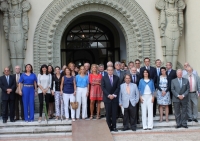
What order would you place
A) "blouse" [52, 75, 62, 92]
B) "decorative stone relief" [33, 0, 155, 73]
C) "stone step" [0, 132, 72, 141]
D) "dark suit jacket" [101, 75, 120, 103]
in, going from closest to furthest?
"stone step" [0, 132, 72, 141]
"dark suit jacket" [101, 75, 120, 103]
"blouse" [52, 75, 62, 92]
"decorative stone relief" [33, 0, 155, 73]

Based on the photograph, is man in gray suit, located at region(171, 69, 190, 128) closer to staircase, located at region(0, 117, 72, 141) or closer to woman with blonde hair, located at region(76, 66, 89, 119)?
woman with blonde hair, located at region(76, 66, 89, 119)

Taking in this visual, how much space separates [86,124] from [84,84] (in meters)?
1.14

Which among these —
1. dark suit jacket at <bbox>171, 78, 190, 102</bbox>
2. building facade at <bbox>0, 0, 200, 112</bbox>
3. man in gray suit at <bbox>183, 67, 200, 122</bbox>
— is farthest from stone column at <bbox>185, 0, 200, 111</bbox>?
dark suit jacket at <bbox>171, 78, 190, 102</bbox>

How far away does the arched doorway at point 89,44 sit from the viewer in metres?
13.1

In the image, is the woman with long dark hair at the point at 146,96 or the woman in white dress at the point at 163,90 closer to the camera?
the woman with long dark hair at the point at 146,96

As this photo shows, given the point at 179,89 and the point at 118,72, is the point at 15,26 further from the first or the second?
the point at 179,89

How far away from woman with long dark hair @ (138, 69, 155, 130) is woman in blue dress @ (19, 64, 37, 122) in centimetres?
291

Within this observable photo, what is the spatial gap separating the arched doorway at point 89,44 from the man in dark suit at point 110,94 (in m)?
5.08

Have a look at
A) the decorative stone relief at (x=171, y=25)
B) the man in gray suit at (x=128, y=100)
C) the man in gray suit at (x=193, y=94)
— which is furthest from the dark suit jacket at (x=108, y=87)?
the decorative stone relief at (x=171, y=25)

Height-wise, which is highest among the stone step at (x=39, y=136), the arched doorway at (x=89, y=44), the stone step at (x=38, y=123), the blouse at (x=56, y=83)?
the arched doorway at (x=89, y=44)

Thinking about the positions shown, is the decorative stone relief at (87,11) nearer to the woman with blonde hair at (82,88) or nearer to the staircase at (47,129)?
the woman with blonde hair at (82,88)

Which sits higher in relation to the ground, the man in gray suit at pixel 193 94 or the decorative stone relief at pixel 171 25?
the decorative stone relief at pixel 171 25

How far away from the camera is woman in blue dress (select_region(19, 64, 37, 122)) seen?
8.57m

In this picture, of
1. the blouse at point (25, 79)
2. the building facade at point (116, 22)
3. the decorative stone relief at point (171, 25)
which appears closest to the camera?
the blouse at point (25, 79)
